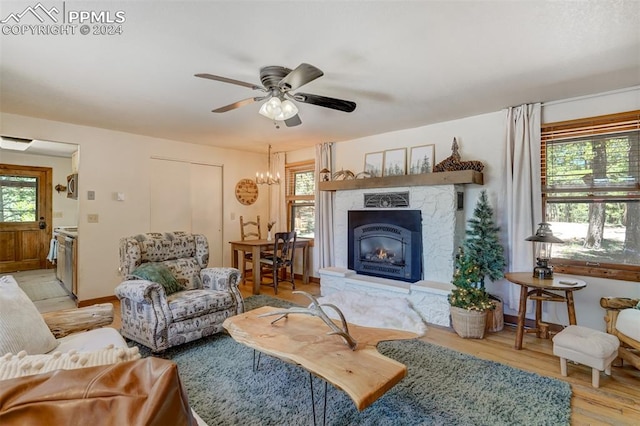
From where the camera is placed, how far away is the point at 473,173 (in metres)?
3.54

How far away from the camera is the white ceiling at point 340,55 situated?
1.79 meters

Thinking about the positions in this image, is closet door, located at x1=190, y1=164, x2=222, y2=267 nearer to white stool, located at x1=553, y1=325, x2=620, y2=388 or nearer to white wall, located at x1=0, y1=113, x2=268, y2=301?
white wall, located at x1=0, y1=113, x2=268, y2=301

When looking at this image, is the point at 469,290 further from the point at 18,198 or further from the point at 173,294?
the point at 18,198

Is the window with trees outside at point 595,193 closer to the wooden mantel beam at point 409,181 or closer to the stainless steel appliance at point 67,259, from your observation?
the wooden mantel beam at point 409,181

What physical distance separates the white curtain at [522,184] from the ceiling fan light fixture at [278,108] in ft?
8.15

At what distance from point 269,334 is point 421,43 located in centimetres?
220

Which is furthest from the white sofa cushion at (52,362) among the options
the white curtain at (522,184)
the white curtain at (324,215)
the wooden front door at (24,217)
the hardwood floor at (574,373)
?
the wooden front door at (24,217)

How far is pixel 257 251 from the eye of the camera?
15.6ft

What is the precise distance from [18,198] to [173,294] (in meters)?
Result: 5.74

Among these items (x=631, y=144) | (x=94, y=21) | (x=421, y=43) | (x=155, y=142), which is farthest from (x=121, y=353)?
(x=155, y=142)

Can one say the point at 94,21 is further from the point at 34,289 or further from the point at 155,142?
the point at 34,289

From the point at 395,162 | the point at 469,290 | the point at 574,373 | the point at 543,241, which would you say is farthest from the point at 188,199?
the point at 574,373

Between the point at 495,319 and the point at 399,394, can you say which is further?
the point at 495,319

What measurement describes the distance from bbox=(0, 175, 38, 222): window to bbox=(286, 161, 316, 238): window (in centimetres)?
527
